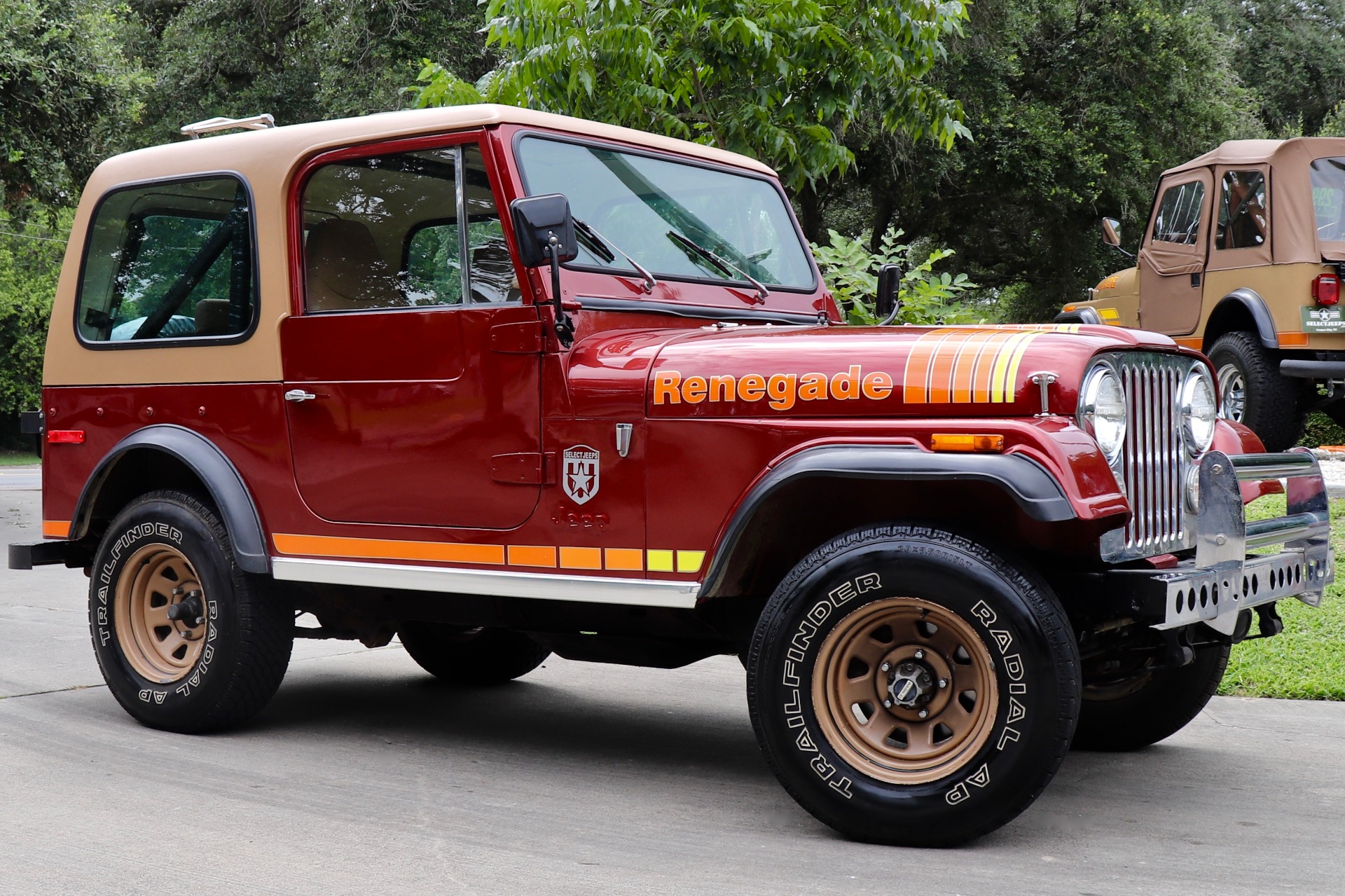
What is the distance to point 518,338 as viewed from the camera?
184 inches

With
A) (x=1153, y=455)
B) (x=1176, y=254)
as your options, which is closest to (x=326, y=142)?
(x=1153, y=455)

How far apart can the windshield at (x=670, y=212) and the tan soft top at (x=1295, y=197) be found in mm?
7326

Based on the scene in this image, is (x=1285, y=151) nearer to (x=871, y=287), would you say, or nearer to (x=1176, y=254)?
(x=1176, y=254)

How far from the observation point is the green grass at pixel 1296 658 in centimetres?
623

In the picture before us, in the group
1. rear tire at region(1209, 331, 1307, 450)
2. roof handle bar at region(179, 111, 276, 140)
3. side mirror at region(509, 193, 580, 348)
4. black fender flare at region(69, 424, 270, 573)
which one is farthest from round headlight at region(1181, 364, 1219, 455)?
rear tire at region(1209, 331, 1307, 450)

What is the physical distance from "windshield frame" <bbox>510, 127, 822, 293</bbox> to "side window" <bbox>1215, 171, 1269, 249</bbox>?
7.40 m

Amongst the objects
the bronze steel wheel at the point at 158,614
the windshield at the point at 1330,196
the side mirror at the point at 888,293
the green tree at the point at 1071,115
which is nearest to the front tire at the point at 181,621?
the bronze steel wheel at the point at 158,614

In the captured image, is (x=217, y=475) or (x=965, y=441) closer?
(x=965, y=441)

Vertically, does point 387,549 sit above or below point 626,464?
below

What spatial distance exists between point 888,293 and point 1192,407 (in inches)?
69.9

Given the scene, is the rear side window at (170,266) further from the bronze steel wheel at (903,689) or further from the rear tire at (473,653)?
the bronze steel wheel at (903,689)

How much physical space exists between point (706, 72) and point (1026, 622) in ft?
18.2

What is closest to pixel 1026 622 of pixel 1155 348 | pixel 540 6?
pixel 1155 348

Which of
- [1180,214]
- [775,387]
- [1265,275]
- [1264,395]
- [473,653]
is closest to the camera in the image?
[775,387]
